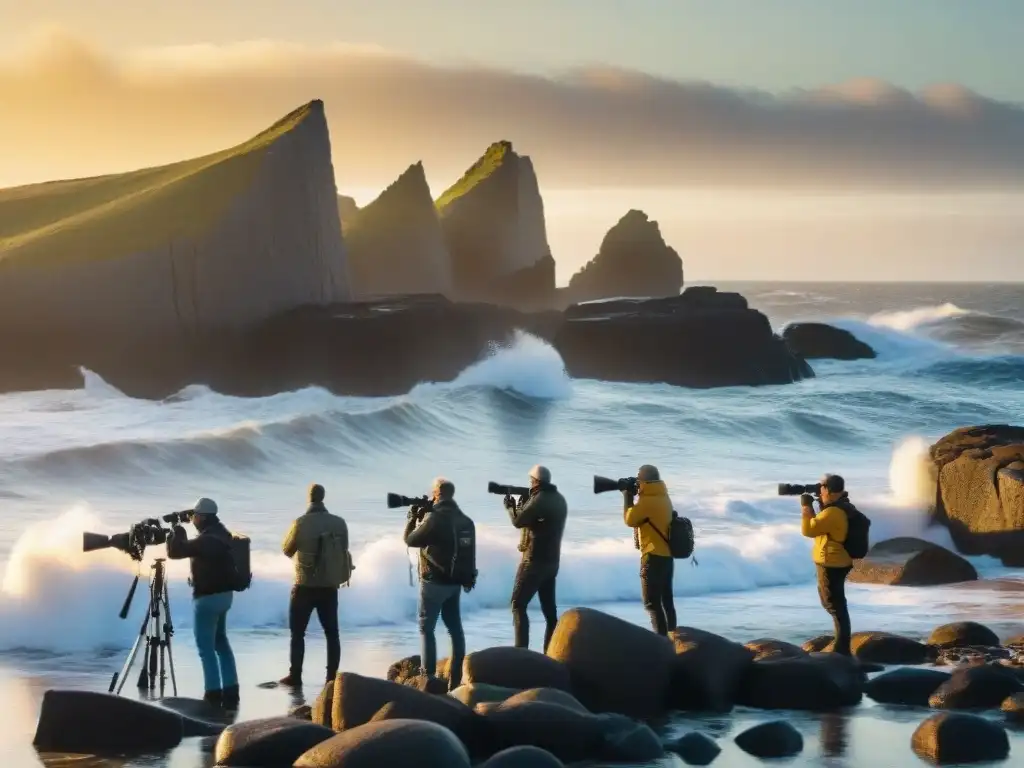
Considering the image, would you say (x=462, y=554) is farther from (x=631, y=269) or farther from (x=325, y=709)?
(x=631, y=269)

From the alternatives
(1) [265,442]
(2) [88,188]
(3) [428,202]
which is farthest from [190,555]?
(3) [428,202]

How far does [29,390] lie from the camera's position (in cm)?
5062

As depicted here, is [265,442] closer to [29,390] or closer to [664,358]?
[29,390]

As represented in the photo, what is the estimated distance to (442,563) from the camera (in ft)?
43.2

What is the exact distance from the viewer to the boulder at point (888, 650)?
1512cm

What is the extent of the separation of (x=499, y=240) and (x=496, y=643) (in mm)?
103243

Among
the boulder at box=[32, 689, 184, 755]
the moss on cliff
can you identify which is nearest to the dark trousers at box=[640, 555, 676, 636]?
the boulder at box=[32, 689, 184, 755]

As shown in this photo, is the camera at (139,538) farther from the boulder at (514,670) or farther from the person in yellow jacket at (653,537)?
the person in yellow jacket at (653,537)

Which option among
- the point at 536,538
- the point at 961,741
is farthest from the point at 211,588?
the point at 961,741

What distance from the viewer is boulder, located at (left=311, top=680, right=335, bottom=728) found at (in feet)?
37.4

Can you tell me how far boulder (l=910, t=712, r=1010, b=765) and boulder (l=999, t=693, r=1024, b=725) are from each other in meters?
0.85

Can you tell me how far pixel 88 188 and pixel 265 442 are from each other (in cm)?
4068

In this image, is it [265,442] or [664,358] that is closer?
[265,442]

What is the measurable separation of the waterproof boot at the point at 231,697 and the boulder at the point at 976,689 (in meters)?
5.08
